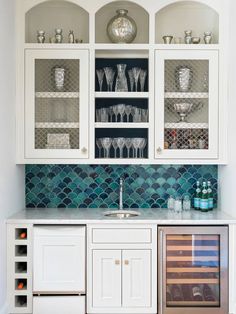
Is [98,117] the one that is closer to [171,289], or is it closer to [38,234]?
[38,234]

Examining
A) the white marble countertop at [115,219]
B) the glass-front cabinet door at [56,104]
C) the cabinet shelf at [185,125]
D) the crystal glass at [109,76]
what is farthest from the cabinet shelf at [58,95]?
the white marble countertop at [115,219]

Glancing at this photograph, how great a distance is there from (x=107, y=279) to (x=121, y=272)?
12cm

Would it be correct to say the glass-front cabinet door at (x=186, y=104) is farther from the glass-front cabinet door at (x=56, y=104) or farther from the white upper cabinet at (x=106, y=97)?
the glass-front cabinet door at (x=56, y=104)

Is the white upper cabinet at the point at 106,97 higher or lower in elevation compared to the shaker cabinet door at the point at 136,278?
higher

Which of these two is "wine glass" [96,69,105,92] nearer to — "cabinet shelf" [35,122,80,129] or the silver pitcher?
"cabinet shelf" [35,122,80,129]

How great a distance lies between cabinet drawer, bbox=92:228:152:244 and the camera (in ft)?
9.97

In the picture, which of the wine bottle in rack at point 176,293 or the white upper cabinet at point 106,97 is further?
the white upper cabinet at point 106,97

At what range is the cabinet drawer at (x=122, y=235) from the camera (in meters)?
3.04

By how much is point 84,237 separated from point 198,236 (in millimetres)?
847

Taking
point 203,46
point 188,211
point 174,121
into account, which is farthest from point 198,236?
point 203,46

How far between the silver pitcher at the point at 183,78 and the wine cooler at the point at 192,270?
1129 millimetres

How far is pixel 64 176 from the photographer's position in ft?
11.9

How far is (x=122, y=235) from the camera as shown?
304 cm

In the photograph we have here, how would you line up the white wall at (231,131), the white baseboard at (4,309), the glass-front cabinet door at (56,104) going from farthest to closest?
the glass-front cabinet door at (56,104) → the white wall at (231,131) → the white baseboard at (4,309)
